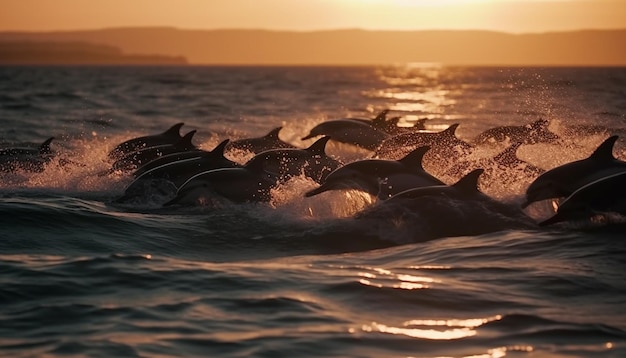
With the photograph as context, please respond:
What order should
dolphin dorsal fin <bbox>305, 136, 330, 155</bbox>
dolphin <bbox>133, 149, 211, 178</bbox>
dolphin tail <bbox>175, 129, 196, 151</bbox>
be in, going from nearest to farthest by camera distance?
dolphin dorsal fin <bbox>305, 136, 330, 155</bbox>
dolphin <bbox>133, 149, 211, 178</bbox>
dolphin tail <bbox>175, 129, 196, 151</bbox>

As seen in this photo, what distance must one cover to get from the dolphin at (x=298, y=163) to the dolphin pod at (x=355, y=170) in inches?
0.6

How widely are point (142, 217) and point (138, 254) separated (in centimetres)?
260

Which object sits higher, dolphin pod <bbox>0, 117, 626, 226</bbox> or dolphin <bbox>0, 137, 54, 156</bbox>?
dolphin pod <bbox>0, 117, 626, 226</bbox>

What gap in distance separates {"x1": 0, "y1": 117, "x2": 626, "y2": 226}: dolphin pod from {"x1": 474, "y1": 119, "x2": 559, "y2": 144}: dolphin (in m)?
0.03

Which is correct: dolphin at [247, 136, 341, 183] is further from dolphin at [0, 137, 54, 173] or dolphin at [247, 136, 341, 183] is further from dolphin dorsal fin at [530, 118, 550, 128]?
dolphin at [0, 137, 54, 173]

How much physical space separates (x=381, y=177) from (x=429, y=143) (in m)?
4.54

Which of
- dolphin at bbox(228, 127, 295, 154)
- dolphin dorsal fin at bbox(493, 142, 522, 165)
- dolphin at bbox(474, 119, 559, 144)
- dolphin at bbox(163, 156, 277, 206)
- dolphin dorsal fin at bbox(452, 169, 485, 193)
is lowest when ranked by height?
dolphin at bbox(163, 156, 277, 206)

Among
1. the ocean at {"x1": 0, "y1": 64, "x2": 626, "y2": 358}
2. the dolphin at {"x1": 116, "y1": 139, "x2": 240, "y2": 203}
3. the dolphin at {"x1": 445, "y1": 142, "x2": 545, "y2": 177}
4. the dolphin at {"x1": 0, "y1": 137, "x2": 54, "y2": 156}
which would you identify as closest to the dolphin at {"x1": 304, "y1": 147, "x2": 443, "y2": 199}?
the ocean at {"x1": 0, "y1": 64, "x2": 626, "y2": 358}

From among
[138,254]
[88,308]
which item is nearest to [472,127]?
[138,254]

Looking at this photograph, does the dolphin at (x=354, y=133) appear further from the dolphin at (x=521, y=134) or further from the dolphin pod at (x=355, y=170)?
the dolphin at (x=521, y=134)

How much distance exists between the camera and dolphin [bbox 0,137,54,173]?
745 inches

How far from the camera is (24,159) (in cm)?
1945

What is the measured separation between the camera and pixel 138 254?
11.2 metres

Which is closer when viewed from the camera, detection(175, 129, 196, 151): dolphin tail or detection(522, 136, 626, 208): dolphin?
detection(522, 136, 626, 208): dolphin
